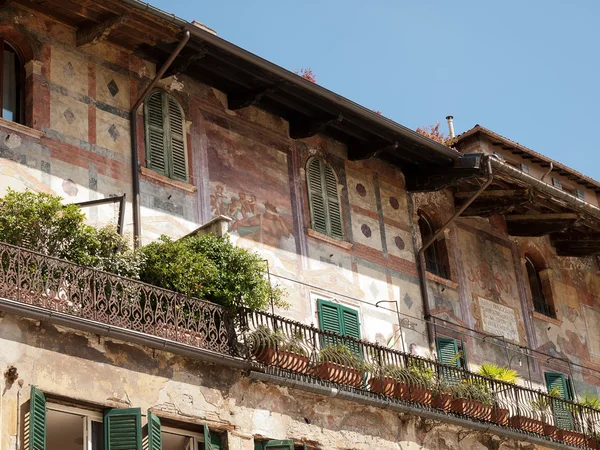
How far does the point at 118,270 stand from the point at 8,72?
11.0ft

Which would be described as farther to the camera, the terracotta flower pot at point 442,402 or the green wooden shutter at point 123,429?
the terracotta flower pot at point 442,402

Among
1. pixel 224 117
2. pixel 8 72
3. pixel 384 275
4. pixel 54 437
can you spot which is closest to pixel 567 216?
pixel 384 275

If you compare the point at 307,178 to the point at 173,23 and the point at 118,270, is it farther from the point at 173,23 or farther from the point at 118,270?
the point at 118,270

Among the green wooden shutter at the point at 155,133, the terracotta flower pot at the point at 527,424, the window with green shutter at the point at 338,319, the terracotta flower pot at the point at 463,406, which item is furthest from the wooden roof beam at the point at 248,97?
the terracotta flower pot at the point at 527,424

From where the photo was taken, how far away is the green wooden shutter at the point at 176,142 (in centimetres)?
1859

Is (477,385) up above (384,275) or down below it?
below

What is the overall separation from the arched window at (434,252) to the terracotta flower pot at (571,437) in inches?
131

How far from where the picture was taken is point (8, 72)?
1733 centimetres

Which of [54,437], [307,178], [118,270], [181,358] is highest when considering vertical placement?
[307,178]

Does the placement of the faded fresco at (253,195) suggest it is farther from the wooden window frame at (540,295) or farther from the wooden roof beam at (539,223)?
the wooden window frame at (540,295)

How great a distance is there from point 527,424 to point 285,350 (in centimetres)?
543

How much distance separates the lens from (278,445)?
16.4 meters

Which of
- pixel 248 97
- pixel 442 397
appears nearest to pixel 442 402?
pixel 442 397

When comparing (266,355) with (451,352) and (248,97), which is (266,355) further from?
(451,352)
